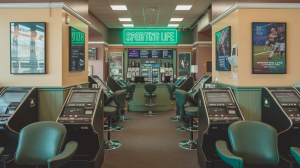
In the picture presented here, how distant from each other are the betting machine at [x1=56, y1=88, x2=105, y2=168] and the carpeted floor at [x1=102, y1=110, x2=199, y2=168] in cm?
42

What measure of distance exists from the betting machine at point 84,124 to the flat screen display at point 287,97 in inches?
101

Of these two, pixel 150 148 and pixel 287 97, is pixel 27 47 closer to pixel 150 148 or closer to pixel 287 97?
pixel 150 148

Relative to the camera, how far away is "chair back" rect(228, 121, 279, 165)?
215 cm

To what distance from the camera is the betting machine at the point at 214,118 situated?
2746 millimetres

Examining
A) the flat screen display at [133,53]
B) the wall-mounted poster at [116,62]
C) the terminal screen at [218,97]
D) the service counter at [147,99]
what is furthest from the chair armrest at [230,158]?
the wall-mounted poster at [116,62]

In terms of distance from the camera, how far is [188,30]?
1057cm

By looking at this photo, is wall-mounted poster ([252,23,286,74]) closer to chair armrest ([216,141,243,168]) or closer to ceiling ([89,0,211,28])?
chair armrest ([216,141,243,168])

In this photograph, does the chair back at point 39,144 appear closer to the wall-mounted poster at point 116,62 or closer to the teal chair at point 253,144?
the teal chair at point 253,144

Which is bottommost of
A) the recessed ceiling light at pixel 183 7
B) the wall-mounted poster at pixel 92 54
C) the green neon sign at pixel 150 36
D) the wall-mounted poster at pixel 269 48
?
the wall-mounted poster at pixel 269 48

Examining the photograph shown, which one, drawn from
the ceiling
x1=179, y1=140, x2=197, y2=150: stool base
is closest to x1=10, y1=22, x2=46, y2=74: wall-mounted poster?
x1=179, y1=140, x2=197, y2=150: stool base

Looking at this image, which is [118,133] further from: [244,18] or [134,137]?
[244,18]

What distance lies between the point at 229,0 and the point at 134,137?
3.20 metres

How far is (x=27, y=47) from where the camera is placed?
3291 mm

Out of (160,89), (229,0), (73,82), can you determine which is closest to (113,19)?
(160,89)
